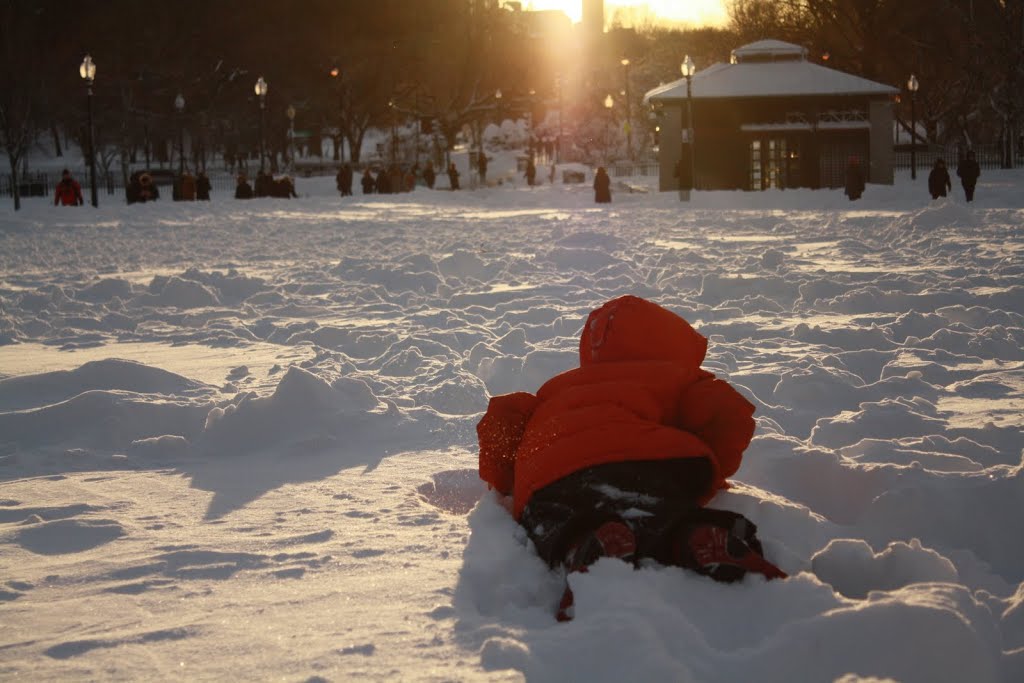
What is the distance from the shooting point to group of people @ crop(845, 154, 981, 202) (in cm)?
2803

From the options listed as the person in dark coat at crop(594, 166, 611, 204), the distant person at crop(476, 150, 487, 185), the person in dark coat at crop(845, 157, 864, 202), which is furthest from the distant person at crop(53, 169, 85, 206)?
the distant person at crop(476, 150, 487, 185)

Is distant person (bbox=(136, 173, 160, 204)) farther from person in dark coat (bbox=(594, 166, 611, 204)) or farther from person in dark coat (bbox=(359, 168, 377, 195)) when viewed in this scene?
person in dark coat (bbox=(594, 166, 611, 204))

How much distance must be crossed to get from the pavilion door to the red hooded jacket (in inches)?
1531

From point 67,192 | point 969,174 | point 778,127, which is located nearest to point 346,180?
point 67,192

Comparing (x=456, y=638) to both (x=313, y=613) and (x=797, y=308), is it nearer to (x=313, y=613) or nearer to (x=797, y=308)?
(x=313, y=613)

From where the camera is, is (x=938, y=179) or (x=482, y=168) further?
(x=482, y=168)

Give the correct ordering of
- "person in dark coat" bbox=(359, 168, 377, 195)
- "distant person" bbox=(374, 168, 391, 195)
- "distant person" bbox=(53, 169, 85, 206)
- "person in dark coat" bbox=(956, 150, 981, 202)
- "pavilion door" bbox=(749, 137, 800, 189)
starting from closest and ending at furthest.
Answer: "person in dark coat" bbox=(956, 150, 981, 202)
"distant person" bbox=(53, 169, 85, 206)
"pavilion door" bbox=(749, 137, 800, 189)
"distant person" bbox=(374, 168, 391, 195)
"person in dark coat" bbox=(359, 168, 377, 195)

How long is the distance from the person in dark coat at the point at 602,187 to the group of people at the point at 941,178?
22.4 feet

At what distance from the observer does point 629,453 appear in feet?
12.5

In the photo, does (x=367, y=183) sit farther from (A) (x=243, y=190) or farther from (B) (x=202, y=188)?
(B) (x=202, y=188)

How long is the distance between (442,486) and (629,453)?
1.28m

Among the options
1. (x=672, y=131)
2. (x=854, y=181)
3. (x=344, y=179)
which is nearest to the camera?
(x=854, y=181)

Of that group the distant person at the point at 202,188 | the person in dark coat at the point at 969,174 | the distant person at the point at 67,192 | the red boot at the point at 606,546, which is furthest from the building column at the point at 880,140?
the red boot at the point at 606,546

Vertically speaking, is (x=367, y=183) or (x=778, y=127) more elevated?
(x=778, y=127)
